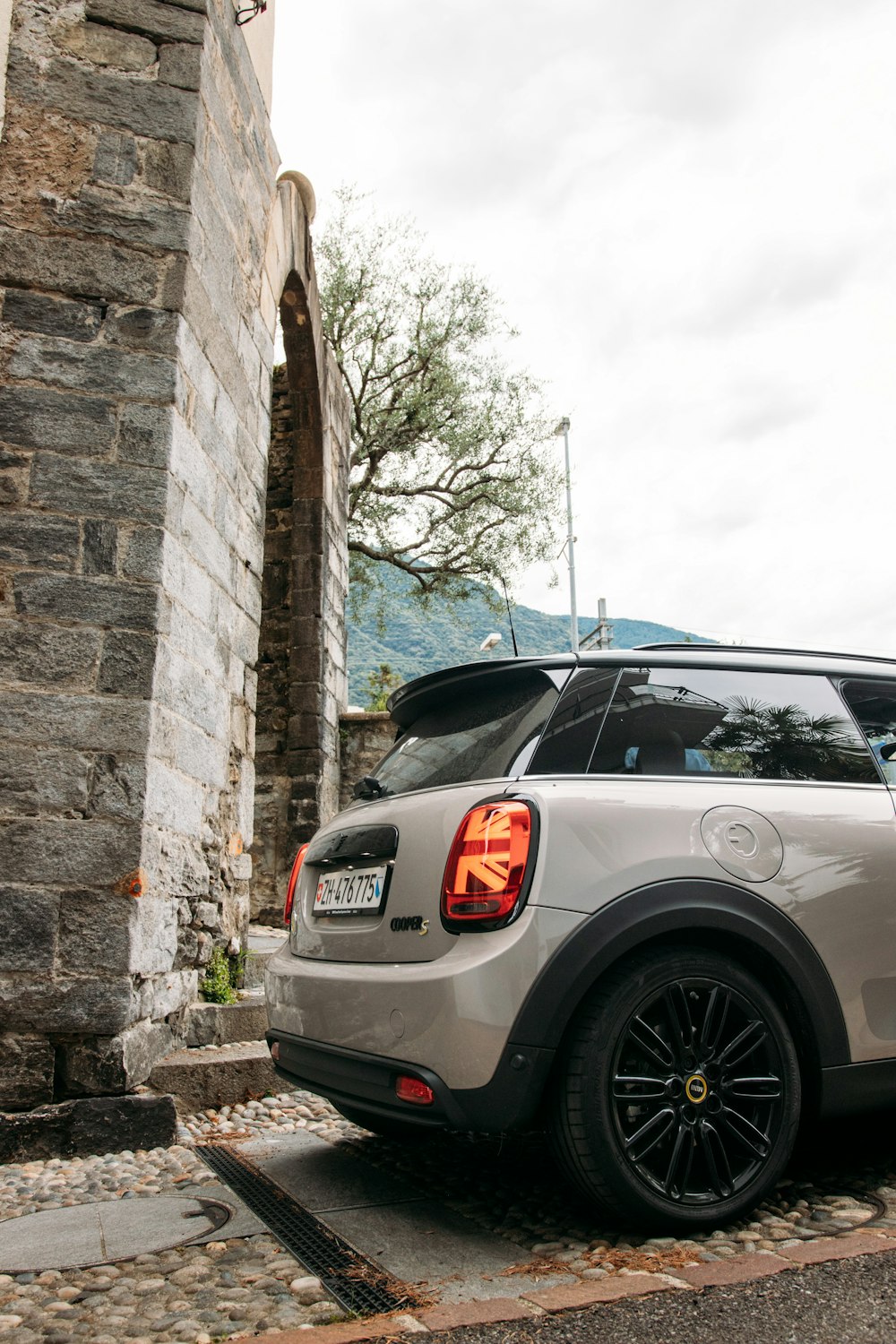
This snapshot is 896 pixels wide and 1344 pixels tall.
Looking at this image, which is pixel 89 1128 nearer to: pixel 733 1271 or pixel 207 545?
pixel 733 1271

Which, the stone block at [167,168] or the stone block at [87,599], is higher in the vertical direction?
the stone block at [167,168]

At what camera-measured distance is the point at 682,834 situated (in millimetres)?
2973

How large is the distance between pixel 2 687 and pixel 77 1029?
1369 millimetres

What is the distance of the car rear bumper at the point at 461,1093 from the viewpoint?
264cm

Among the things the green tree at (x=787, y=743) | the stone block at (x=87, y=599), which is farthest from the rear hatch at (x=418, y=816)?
A: the stone block at (x=87, y=599)

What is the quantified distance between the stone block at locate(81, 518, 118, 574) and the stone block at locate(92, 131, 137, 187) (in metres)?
1.61

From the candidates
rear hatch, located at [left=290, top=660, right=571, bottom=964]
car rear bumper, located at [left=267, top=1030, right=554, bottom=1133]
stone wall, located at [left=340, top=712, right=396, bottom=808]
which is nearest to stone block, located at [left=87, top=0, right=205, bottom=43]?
rear hatch, located at [left=290, top=660, right=571, bottom=964]

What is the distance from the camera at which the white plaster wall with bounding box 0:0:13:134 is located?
4.68 meters

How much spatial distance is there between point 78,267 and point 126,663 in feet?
5.84

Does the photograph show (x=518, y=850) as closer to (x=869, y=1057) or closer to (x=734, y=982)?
(x=734, y=982)

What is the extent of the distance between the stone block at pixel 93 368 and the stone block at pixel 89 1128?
2.88 metres

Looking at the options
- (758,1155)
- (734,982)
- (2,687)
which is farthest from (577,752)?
(2,687)

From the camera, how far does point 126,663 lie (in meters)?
4.40

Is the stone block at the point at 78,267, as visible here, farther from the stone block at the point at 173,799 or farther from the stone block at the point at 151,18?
the stone block at the point at 173,799
